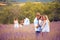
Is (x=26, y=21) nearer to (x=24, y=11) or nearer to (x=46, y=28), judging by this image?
(x=24, y=11)

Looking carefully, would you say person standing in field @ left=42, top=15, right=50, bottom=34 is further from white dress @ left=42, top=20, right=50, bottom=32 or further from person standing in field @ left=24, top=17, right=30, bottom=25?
person standing in field @ left=24, top=17, right=30, bottom=25

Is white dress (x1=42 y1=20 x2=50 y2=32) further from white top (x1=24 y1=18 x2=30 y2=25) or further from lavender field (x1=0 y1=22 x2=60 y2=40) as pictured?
white top (x1=24 y1=18 x2=30 y2=25)

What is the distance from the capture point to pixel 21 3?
1.60 m

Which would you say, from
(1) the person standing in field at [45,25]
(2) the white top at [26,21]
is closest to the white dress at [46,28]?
(1) the person standing in field at [45,25]

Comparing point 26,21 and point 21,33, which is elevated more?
point 26,21

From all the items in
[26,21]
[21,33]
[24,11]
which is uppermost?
[24,11]

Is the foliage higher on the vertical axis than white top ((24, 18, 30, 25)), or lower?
higher

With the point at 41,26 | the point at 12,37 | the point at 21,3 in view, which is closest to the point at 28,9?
the point at 21,3

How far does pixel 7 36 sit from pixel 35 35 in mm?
279

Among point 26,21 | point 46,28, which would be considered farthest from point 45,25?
point 26,21

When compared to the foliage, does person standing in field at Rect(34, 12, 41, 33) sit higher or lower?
lower

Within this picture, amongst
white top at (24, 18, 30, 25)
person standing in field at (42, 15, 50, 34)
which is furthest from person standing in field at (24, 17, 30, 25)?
person standing in field at (42, 15, 50, 34)

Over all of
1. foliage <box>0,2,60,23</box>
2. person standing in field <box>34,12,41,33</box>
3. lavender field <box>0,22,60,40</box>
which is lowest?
lavender field <box>0,22,60,40</box>

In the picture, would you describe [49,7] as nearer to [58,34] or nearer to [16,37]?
[58,34]
